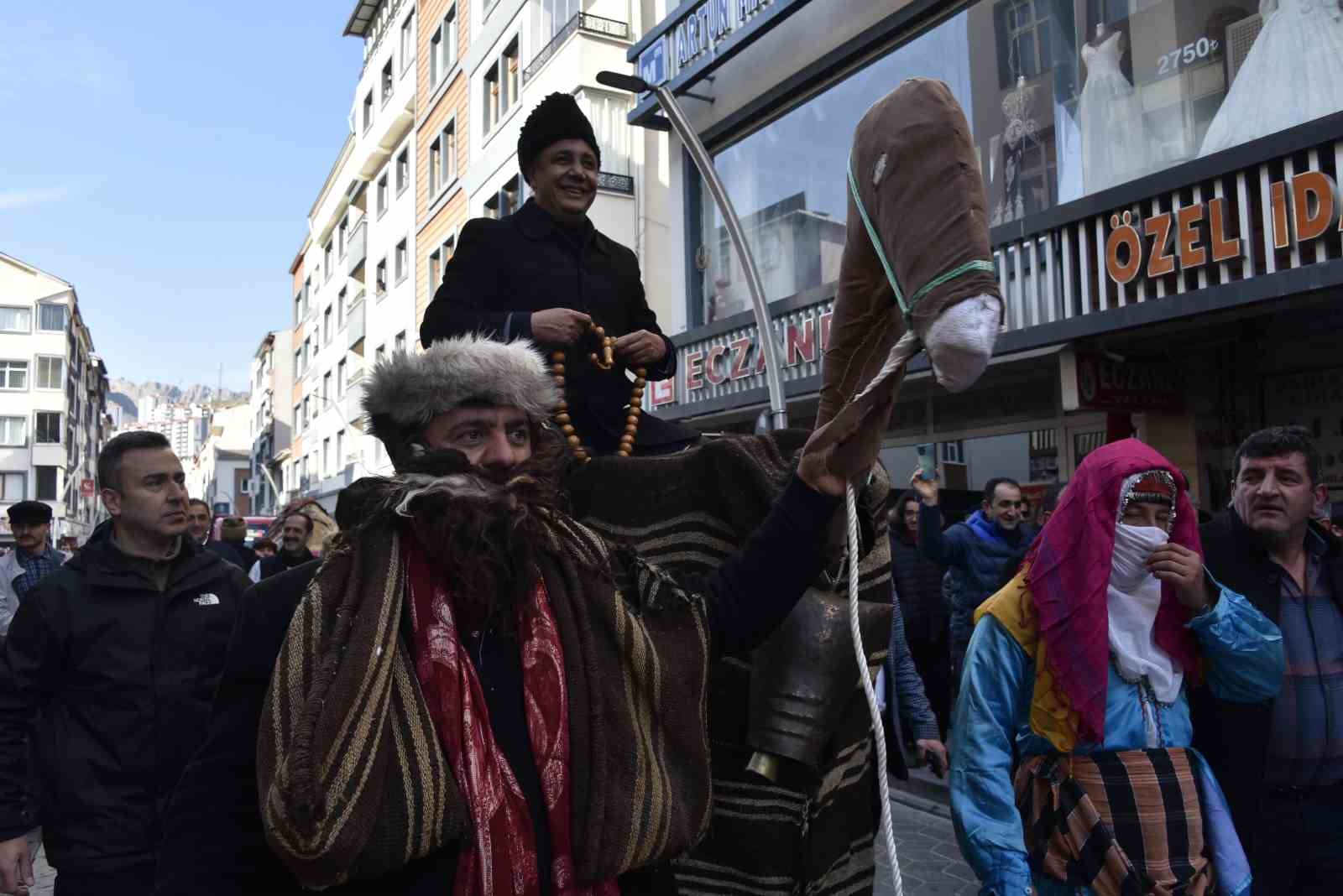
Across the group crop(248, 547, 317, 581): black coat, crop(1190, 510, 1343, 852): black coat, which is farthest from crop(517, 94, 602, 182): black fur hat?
crop(248, 547, 317, 581): black coat

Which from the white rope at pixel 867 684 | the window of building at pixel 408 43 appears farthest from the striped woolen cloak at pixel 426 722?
the window of building at pixel 408 43

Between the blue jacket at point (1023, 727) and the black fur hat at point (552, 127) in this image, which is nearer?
the black fur hat at point (552, 127)

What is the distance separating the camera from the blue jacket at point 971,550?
298 inches

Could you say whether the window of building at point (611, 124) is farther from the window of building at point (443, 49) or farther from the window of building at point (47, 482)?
the window of building at point (47, 482)

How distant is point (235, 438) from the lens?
10025 centimetres

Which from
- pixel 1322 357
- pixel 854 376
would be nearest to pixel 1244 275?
pixel 1322 357

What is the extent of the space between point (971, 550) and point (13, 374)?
7220 cm

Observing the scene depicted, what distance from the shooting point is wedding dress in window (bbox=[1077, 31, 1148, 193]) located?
9625mm

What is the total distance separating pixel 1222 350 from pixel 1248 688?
7.57 meters

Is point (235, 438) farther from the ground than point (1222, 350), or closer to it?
farther from the ground

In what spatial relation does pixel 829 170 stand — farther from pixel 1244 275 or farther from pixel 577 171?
pixel 577 171

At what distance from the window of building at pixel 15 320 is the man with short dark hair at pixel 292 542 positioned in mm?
68227

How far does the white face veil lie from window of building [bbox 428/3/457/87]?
83.6 ft

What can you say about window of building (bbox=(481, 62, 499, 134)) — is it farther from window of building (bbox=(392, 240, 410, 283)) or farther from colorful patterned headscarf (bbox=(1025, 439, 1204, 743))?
colorful patterned headscarf (bbox=(1025, 439, 1204, 743))
